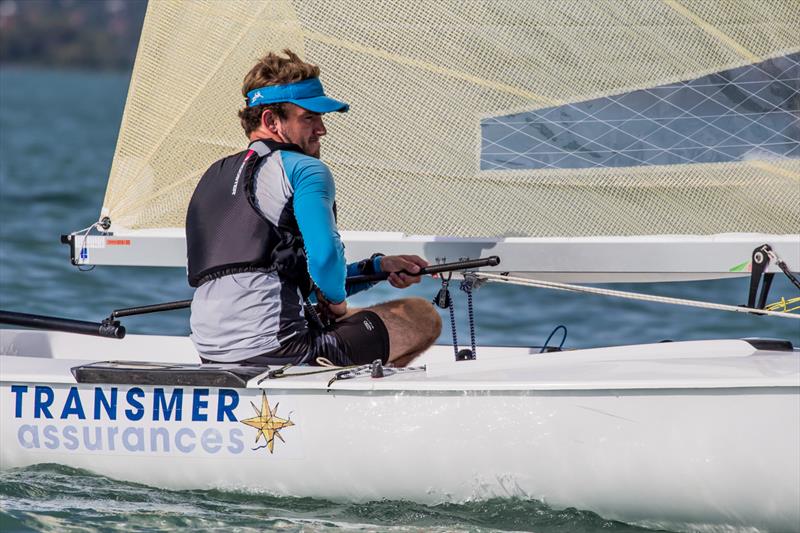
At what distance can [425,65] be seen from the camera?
3959 mm

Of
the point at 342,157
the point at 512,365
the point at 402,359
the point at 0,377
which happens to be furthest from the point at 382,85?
the point at 0,377

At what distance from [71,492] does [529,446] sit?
1.17m

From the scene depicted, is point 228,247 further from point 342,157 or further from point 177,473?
point 342,157

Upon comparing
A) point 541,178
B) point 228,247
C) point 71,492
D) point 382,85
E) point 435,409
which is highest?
point 382,85

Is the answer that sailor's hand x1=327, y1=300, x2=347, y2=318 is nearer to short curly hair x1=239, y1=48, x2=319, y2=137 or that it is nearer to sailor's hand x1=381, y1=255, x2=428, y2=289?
sailor's hand x1=381, y1=255, x2=428, y2=289

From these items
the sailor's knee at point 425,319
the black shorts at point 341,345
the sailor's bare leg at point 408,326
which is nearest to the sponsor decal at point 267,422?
the black shorts at point 341,345

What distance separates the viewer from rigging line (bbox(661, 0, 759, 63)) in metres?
3.75

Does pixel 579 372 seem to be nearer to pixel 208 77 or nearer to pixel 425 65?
pixel 425 65

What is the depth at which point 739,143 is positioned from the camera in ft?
12.5

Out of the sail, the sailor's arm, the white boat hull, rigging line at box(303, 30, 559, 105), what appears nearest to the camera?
the white boat hull

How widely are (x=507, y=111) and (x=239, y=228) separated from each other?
1.03m

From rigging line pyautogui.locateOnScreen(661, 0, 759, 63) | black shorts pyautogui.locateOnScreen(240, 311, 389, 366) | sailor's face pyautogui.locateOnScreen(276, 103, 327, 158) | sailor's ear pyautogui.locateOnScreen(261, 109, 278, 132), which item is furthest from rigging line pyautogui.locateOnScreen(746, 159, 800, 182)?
sailor's ear pyautogui.locateOnScreen(261, 109, 278, 132)

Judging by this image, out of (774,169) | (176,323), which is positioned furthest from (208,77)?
(176,323)

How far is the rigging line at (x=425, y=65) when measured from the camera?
3.91 meters
